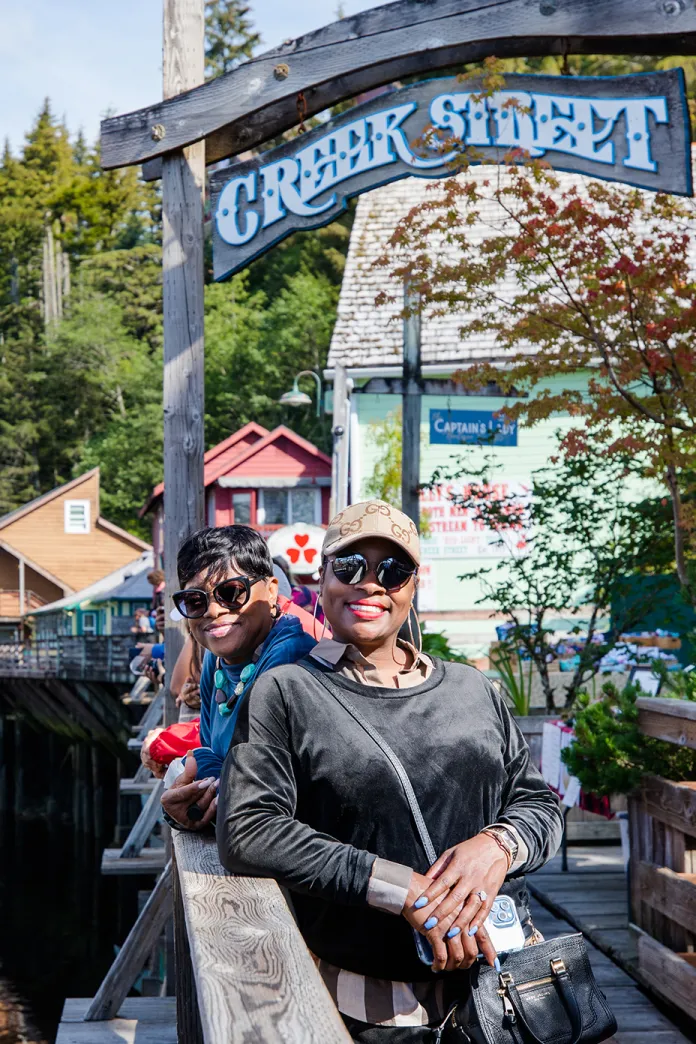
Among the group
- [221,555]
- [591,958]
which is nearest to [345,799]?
[221,555]

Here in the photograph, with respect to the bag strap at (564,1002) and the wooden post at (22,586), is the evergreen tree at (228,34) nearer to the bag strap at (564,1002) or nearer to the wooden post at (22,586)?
the wooden post at (22,586)

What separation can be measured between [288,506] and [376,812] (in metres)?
27.8

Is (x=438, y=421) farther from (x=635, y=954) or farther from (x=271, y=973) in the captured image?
(x=271, y=973)

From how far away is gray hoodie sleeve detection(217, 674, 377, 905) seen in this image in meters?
2.27

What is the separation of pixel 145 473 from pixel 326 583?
47.5 m

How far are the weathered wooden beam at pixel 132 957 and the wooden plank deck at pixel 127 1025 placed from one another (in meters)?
0.05

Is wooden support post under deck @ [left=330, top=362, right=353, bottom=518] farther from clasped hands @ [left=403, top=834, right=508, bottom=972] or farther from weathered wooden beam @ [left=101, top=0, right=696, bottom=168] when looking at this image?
clasped hands @ [left=403, top=834, right=508, bottom=972]

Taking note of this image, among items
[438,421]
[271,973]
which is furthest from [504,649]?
[271,973]

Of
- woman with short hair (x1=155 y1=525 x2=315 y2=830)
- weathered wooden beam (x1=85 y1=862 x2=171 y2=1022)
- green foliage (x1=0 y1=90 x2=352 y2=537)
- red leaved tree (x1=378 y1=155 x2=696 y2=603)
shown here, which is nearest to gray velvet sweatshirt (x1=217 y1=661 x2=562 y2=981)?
woman with short hair (x1=155 y1=525 x2=315 y2=830)

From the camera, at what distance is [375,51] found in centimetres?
527

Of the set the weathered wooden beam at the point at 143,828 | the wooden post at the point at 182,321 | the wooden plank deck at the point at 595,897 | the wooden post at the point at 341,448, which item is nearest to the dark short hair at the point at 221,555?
the wooden post at the point at 182,321

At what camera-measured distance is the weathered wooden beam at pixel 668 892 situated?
4617 mm

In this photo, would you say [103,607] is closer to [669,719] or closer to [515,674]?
[515,674]

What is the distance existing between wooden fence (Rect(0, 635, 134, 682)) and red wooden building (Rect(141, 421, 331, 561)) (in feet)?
13.2
